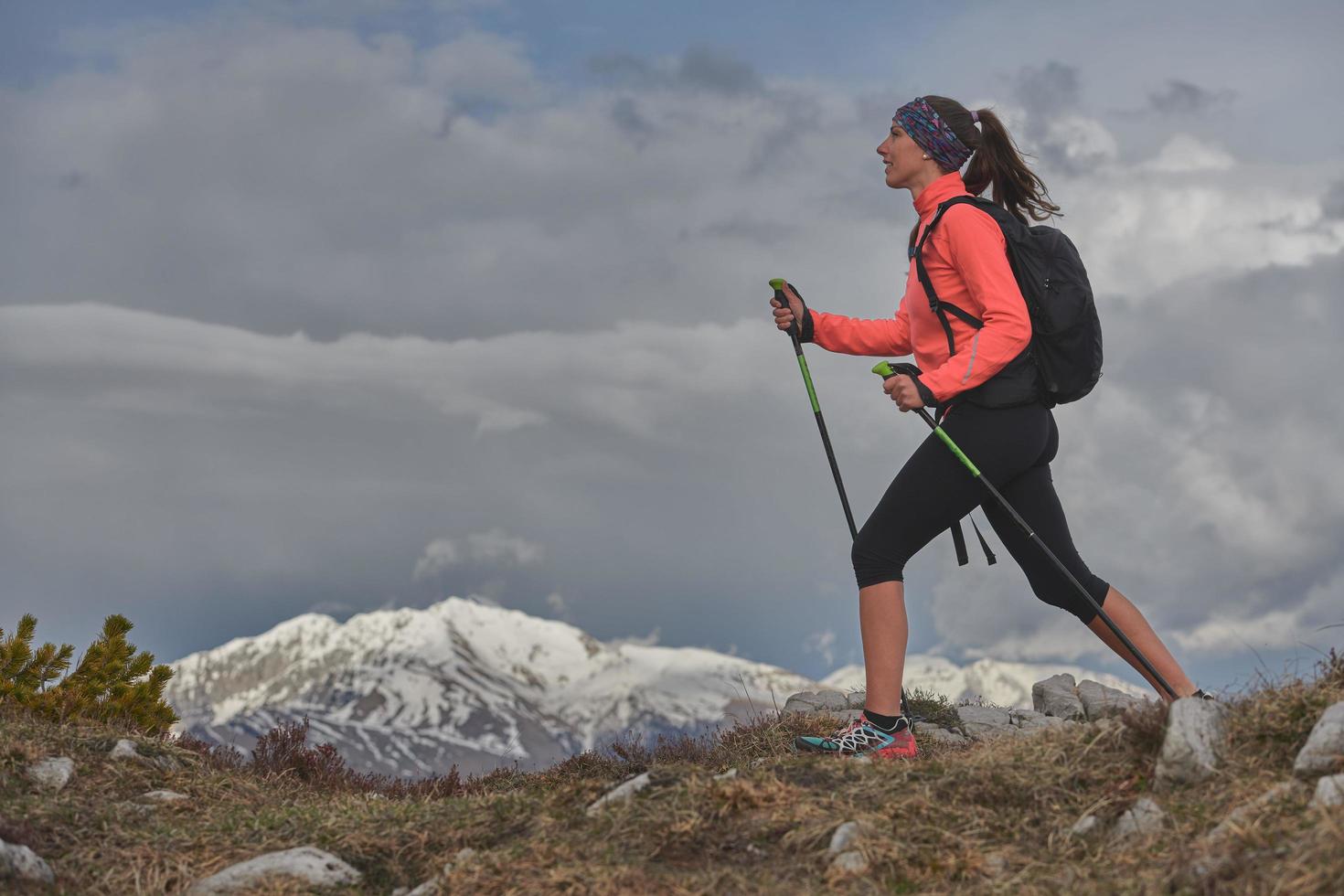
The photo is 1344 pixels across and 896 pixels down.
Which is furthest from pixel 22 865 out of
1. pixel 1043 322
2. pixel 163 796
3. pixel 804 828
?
pixel 1043 322

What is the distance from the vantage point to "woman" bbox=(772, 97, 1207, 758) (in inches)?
280

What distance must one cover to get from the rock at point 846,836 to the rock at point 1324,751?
1882 mm

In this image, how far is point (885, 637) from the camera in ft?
23.7

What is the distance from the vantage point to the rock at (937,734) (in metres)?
10.3

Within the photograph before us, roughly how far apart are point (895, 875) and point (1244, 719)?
1.92 m

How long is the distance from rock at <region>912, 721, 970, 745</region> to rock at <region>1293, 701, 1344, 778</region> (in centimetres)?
473

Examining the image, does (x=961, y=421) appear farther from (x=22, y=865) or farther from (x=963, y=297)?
(x=22, y=865)

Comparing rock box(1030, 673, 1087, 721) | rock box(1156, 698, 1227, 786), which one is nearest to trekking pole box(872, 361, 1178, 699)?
rock box(1156, 698, 1227, 786)

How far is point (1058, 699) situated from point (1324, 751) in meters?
9.00

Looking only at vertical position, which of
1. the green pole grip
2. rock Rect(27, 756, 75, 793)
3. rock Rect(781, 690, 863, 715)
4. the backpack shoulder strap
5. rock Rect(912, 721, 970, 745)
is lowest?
rock Rect(27, 756, 75, 793)

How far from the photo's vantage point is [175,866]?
20.7ft

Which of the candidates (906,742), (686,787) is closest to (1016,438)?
(906,742)

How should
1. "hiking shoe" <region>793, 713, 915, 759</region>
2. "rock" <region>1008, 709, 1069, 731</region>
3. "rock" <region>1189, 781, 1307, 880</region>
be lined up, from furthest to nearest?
"rock" <region>1008, 709, 1069, 731</region>, "hiking shoe" <region>793, 713, 915, 759</region>, "rock" <region>1189, 781, 1307, 880</region>

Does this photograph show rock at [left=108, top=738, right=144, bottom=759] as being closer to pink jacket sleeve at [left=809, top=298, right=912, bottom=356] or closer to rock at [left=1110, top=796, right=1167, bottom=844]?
pink jacket sleeve at [left=809, top=298, right=912, bottom=356]
